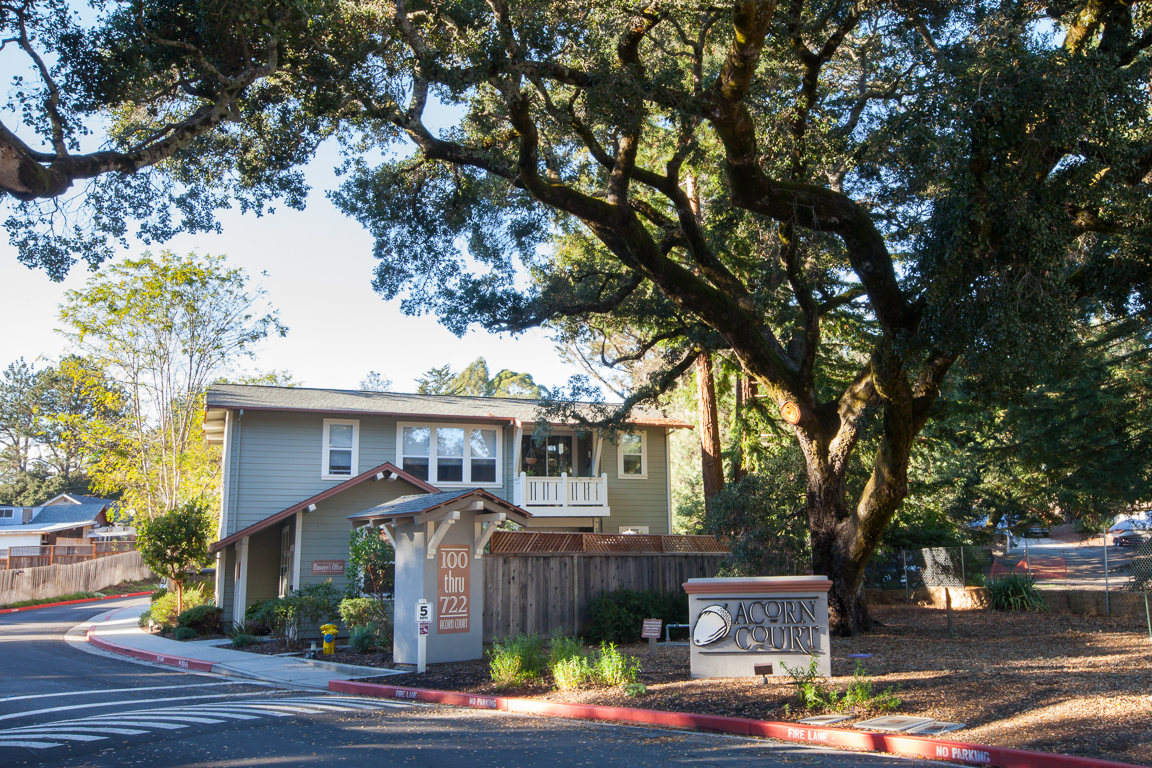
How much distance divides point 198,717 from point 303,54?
9706 mm

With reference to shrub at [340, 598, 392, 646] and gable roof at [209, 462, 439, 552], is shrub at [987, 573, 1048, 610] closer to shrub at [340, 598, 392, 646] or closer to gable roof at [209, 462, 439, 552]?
gable roof at [209, 462, 439, 552]

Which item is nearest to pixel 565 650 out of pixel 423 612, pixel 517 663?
pixel 517 663

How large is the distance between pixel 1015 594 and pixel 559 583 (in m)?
11.9

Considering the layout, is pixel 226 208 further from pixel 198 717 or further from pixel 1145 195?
pixel 1145 195

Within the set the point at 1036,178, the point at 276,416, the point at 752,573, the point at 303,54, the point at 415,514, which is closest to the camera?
the point at 1036,178

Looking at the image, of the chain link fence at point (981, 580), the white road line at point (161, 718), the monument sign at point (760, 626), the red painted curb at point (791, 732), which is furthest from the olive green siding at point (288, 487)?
the chain link fence at point (981, 580)

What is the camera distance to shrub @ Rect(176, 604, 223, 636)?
21.1 meters

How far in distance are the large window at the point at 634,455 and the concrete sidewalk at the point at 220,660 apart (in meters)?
13.4

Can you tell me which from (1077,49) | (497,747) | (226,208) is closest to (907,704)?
(497,747)

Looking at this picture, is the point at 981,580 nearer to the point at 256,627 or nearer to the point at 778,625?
the point at 778,625

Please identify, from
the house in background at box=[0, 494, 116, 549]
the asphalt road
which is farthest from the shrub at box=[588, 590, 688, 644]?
the house in background at box=[0, 494, 116, 549]

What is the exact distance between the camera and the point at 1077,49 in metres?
11.3

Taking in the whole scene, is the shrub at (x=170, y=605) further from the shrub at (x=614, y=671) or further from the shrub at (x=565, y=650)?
the shrub at (x=614, y=671)

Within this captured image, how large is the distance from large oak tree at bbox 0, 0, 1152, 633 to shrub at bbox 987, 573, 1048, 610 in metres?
7.21
